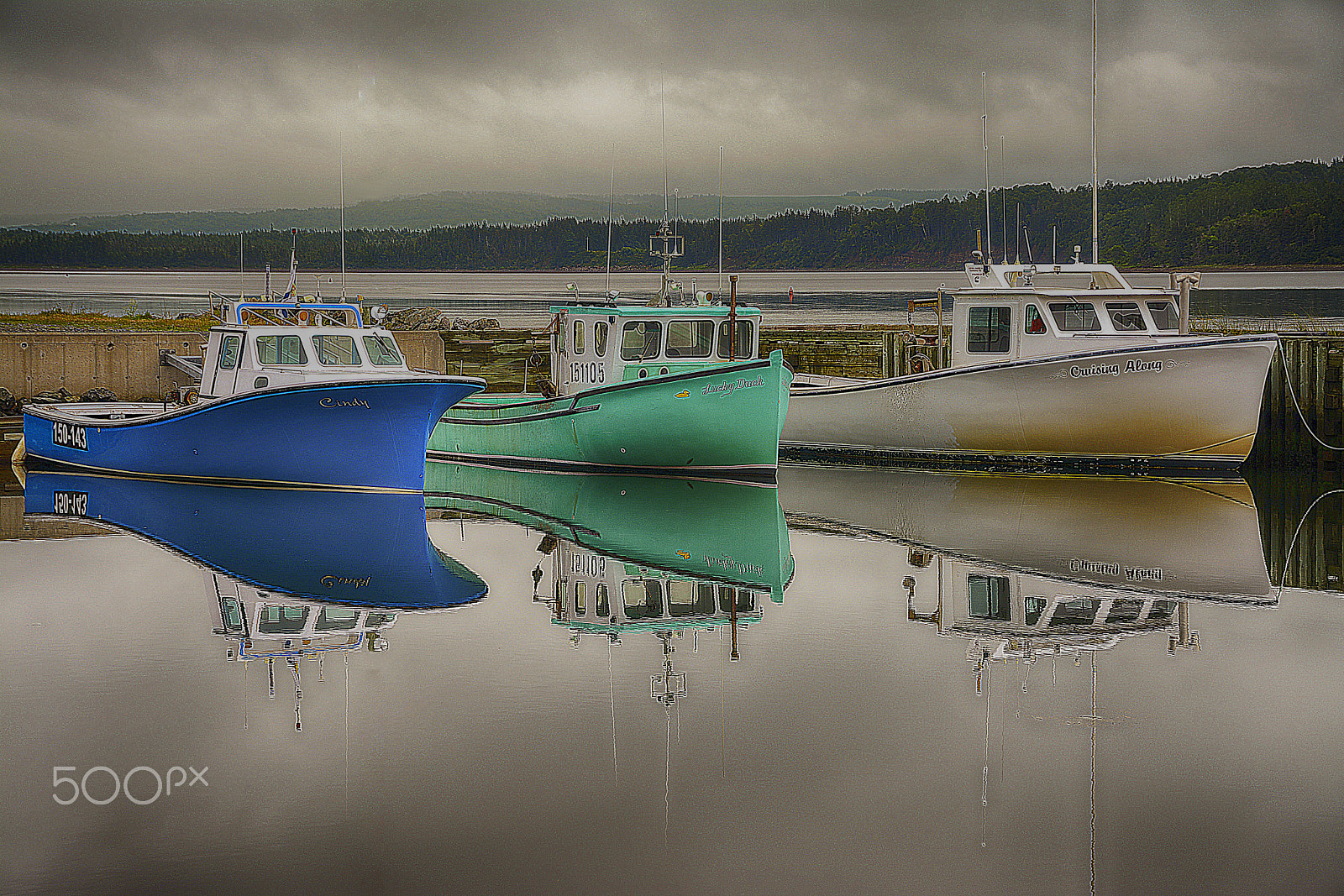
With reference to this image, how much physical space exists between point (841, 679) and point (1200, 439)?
11.8 m

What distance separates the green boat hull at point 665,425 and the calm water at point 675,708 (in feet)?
10.8

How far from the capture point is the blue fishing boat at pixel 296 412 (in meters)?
16.1

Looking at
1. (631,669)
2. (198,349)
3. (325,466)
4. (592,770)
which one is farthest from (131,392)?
(592,770)

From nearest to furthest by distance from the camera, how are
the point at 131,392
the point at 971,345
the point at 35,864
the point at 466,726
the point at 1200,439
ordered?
the point at 35,864, the point at 466,726, the point at 1200,439, the point at 971,345, the point at 131,392

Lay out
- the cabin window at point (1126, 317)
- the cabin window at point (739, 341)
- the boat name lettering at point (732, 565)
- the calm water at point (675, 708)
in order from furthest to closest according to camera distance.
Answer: the cabin window at point (739, 341), the cabin window at point (1126, 317), the boat name lettering at point (732, 565), the calm water at point (675, 708)

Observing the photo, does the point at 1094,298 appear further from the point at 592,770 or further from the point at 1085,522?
the point at 592,770

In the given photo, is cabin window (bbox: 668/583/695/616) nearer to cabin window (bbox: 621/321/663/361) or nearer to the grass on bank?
cabin window (bbox: 621/321/663/361)

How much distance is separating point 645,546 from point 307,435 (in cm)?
550

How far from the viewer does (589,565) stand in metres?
11.9

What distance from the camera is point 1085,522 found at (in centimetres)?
1420

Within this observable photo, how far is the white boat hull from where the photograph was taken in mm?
17844

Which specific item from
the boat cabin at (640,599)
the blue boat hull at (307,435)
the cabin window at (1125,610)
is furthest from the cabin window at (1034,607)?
the blue boat hull at (307,435)

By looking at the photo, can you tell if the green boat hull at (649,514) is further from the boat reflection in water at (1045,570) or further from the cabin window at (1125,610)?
the cabin window at (1125,610)

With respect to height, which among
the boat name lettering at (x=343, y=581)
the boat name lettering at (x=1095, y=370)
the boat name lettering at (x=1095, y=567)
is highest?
the boat name lettering at (x=1095, y=370)
